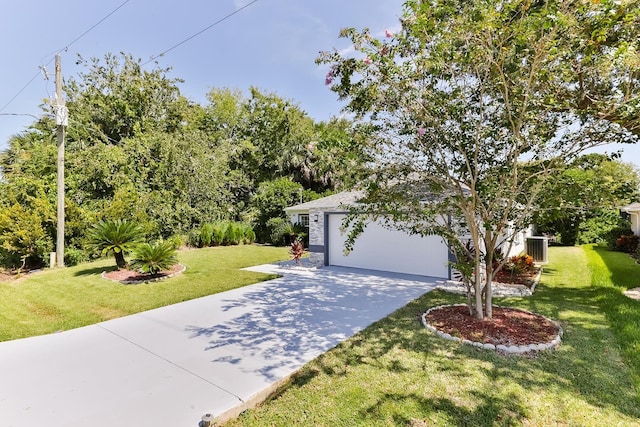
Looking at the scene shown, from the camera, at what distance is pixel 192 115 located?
27.4 metres

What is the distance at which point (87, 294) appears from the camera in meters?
8.65

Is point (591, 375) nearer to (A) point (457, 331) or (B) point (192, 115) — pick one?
(A) point (457, 331)

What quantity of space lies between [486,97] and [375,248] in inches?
280

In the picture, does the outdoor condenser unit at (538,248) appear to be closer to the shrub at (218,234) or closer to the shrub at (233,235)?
the shrub at (233,235)

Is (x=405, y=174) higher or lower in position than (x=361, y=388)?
higher

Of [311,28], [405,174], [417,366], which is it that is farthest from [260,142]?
[417,366]

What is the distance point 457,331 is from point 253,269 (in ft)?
27.3

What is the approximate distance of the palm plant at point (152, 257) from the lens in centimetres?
978

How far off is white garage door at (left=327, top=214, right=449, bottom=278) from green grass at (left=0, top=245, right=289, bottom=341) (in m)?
3.31

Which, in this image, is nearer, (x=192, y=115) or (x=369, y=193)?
(x=369, y=193)

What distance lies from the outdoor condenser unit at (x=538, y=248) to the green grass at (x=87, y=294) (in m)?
11.2

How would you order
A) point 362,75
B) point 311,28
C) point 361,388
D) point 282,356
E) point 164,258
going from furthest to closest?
1. point 164,258
2. point 311,28
3. point 362,75
4. point 282,356
5. point 361,388

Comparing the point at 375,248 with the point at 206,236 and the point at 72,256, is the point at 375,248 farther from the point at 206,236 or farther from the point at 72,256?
the point at 72,256

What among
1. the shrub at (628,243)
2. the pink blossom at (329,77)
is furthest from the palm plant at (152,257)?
the shrub at (628,243)
